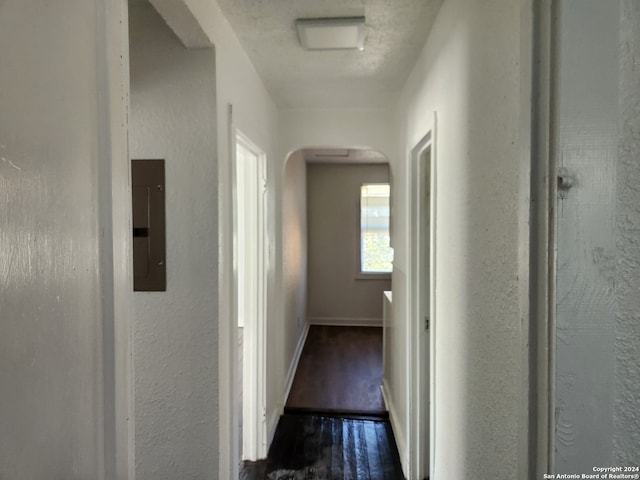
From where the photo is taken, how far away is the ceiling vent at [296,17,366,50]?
1484 millimetres

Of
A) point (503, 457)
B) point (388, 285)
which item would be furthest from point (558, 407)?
point (388, 285)

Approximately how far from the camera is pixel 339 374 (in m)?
3.59

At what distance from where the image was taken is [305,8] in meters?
1.41

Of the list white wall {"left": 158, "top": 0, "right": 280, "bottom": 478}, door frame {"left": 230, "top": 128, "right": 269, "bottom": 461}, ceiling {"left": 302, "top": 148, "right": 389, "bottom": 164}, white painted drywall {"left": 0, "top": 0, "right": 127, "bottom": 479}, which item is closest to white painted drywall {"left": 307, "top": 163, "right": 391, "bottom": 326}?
ceiling {"left": 302, "top": 148, "right": 389, "bottom": 164}

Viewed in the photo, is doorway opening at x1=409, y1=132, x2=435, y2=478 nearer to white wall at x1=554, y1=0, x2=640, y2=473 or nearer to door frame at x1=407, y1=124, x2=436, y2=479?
door frame at x1=407, y1=124, x2=436, y2=479

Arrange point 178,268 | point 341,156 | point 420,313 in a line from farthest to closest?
point 341,156 → point 420,313 → point 178,268

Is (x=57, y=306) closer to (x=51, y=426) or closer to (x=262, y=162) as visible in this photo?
(x=51, y=426)

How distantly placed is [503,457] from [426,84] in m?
1.43

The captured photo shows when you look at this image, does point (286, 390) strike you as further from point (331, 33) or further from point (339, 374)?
point (331, 33)

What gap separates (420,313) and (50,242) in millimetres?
1856

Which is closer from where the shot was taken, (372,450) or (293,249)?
(372,450)

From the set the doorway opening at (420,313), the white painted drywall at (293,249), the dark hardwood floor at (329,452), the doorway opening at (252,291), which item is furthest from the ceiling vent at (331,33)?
the dark hardwood floor at (329,452)

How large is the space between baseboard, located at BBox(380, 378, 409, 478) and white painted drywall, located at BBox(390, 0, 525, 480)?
83 centimetres

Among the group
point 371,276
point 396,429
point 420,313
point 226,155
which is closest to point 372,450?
point 396,429
